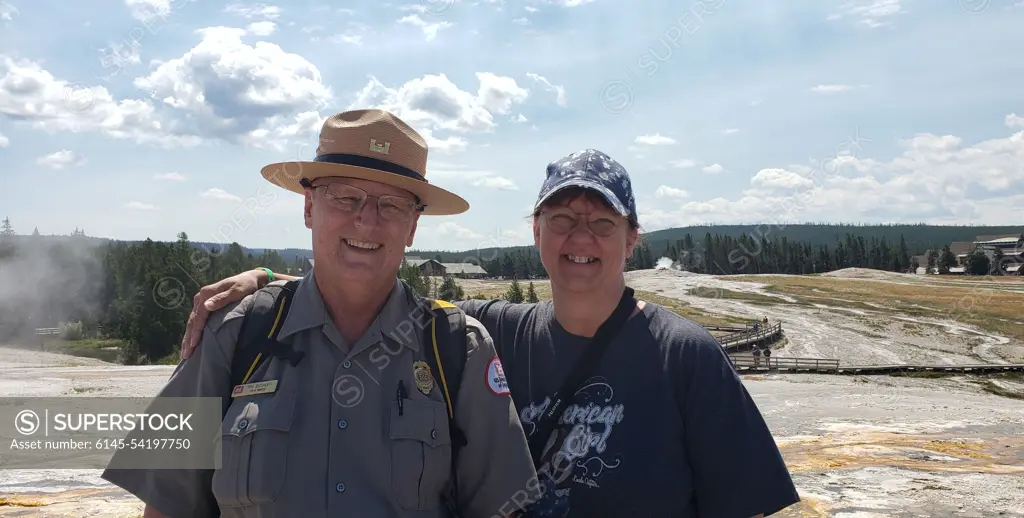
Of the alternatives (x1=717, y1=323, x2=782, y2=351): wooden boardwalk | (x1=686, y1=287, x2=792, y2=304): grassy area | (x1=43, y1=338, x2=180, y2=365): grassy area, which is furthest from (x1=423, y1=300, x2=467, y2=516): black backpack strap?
(x1=686, y1=287, x2=792, y2=304): grassy area

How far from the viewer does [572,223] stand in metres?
3.17

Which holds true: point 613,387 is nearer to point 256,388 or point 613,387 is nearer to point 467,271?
point 256,388

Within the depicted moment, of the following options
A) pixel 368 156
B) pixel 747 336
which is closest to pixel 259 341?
pixel 368 156

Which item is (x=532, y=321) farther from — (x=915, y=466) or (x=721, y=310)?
(x=721, y=310)

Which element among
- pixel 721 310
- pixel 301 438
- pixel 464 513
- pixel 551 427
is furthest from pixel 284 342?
pixel 721 310

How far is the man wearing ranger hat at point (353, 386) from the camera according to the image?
2.46m

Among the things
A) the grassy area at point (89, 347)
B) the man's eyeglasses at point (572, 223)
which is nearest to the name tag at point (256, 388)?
the man's eyeglasses at point (572, 223)

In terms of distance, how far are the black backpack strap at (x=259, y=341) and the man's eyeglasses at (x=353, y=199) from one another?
49 centimetres

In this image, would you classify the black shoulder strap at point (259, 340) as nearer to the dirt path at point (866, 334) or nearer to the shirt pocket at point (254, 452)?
the shirt pocket at point (254, 452)

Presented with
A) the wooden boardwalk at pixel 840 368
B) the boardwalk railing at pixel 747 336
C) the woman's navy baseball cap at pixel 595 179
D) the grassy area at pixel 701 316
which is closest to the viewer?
the woman's navy baseball cap at pixel 595 179

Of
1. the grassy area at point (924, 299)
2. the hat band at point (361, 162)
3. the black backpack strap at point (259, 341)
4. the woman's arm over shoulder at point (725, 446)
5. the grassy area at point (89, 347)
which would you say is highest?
the hat band at point (361, 162)

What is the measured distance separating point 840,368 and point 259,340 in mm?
33250

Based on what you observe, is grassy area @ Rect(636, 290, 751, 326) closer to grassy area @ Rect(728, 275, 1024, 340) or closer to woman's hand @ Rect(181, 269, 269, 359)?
grassy area @ Rect(728, 275, 1024, 340)

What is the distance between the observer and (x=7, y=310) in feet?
207
